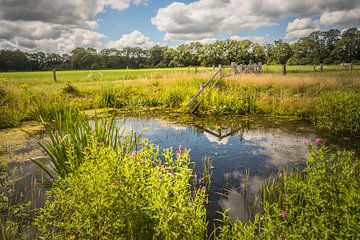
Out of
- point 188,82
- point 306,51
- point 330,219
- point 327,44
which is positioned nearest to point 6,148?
point 330,219

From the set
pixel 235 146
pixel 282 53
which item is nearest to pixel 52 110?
pixel 235 146

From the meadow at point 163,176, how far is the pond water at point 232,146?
0.29 metres

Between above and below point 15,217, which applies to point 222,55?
above

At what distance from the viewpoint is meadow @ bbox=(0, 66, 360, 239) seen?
2.07 metres

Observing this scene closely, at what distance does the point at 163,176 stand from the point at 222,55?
84355 millimetres

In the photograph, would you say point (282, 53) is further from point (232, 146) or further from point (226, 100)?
point (232, 146)

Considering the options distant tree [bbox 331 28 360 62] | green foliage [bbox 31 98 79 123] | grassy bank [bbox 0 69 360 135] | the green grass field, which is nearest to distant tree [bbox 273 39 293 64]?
distant tree [bbox 331 28 360 62]

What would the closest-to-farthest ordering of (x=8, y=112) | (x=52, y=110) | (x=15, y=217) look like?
(x=15, y=217) < (x=52, y=110) < (x=8, y=112)

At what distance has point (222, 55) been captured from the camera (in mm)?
82000

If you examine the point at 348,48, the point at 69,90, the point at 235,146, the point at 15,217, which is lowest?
the point at 15,217

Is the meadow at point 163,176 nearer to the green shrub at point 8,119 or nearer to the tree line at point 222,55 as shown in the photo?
the green shrub at point 8,119

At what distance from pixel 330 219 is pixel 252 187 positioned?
2.36 m

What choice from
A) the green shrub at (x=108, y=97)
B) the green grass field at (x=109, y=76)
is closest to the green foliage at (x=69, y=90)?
the green grass field at (x=109, y=76)

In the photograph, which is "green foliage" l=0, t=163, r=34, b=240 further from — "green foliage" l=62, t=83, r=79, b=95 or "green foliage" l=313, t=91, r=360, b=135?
"green foliage" l=62, t=83, r=79, b=95
